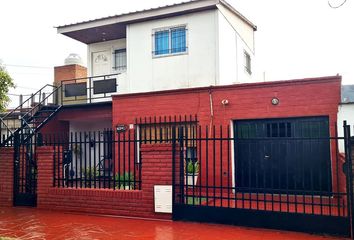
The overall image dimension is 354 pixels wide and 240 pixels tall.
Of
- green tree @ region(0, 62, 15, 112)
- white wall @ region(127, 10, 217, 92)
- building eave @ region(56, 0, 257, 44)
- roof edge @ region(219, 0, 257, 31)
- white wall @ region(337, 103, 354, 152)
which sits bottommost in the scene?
white wall @ region(337, 103, 354, 152)

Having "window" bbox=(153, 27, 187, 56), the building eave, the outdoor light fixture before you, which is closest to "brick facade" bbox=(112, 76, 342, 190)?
the outdoor light fixture

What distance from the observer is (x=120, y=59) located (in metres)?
15.5

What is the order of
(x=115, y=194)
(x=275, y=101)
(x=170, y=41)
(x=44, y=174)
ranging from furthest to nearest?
(x=170, y=41)
(x=275, y=101)
(x=44, y=174)
(x=115, y=194)

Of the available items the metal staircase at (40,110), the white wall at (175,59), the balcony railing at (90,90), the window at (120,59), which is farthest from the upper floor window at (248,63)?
the metal staircase at (40,110)

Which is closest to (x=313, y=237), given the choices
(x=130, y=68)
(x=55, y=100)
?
(x=130, y=68)

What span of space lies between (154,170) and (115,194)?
1151 mm

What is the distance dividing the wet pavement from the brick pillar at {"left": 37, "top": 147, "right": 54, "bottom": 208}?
849 mm

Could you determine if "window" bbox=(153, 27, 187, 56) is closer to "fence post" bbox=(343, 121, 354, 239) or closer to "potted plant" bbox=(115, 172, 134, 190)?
"potted plant" bbox=(115, 172, 134, 190)

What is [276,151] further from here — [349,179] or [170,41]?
[170,41]

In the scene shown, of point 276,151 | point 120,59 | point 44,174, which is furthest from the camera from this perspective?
point 120,59

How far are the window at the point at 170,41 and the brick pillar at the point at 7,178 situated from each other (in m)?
6.46

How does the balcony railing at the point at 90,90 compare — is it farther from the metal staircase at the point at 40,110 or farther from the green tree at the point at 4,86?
the green tree at the point at 4,86

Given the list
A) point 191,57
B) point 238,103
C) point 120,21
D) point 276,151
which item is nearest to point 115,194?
point 276,151

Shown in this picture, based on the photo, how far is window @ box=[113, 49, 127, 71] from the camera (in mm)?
15289
